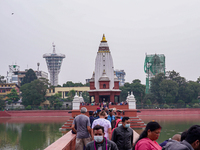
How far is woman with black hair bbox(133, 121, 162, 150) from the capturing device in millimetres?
4957

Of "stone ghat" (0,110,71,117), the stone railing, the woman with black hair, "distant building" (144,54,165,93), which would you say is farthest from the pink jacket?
"distant building" (144,54,165,93)

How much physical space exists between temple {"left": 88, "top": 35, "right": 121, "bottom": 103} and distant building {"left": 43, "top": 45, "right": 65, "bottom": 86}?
102 meters

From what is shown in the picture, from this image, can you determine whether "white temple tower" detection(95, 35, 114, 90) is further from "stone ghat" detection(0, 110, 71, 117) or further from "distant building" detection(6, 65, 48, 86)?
"distant building" detection(6, 65, 48, 86)

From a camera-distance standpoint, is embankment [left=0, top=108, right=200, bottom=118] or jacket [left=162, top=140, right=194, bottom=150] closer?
jacket [left=162, top=140, right=194, bottom=150]

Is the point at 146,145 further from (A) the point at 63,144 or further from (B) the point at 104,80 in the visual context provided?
(B) the point at 104,80

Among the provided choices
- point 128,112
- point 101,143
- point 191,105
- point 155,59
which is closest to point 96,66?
point 128,112

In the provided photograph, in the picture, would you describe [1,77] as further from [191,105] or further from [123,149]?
[123,149]

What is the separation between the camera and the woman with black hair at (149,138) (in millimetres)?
4957

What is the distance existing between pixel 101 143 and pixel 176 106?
57270 mm

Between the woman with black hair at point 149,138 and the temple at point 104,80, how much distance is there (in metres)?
33.4

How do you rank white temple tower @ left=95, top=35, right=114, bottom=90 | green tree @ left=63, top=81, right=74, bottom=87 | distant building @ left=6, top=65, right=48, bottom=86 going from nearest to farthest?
white temple tower @ left=95, top=35, right=114, bottom=90 → green tree @ left=63, top=81, right=74, bottom=87 → distant building @ left=6, top=65, right=48, bottom=86

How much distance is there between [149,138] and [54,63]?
138 metres

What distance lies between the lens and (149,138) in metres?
5.10

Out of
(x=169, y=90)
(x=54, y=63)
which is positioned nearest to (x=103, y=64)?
(x=169, y=90)
